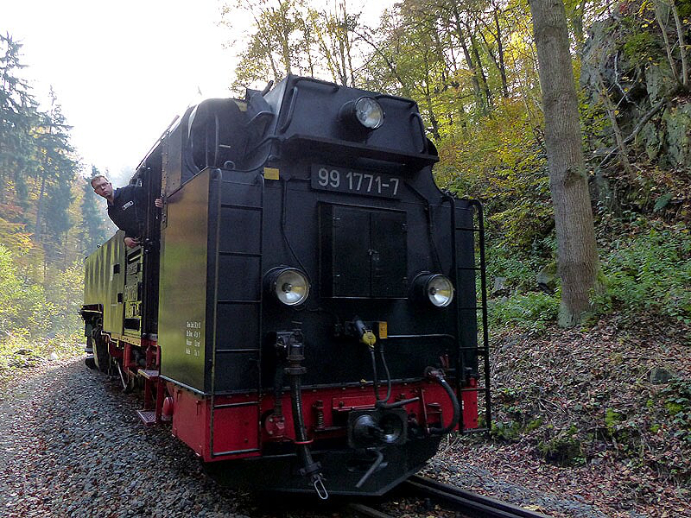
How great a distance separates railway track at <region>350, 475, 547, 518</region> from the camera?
358cm

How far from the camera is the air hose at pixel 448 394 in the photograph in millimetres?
3957

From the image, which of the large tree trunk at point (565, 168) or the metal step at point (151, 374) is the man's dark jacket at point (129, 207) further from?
the large tree trunk at point (565, 168)

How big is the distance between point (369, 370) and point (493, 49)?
16762 mm

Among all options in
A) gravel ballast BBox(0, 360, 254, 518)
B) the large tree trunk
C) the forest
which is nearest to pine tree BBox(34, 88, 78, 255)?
the forest

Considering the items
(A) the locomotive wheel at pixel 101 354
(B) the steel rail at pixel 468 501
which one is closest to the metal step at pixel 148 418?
(B) the steel rail at pixel 468 501

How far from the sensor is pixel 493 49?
1773 cm

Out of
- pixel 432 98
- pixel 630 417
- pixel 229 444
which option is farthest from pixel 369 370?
pixel 432 98

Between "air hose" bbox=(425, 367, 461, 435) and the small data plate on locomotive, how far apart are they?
155 centimetres

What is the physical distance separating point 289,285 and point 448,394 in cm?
161

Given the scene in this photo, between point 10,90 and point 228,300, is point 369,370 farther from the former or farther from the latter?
point 10,90

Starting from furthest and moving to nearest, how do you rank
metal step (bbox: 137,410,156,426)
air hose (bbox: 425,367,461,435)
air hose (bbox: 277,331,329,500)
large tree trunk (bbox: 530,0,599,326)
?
1. large tree trunk (bbox: 530,0,599,326)
2. metal step (bbox: 137,410,156,426)
3. air hose (bbox: 425,367,461,435)
4. air hose (bbox: 277,331,329,500)

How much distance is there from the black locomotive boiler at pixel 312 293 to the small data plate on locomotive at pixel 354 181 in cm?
1

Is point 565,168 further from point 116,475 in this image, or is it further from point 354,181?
point 116,475

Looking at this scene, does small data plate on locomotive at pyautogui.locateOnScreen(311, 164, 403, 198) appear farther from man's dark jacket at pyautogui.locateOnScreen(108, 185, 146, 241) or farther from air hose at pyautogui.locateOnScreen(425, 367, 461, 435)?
man's dark jacket at pyautogui.locateOnScreen(108, 185, 146, 241)
